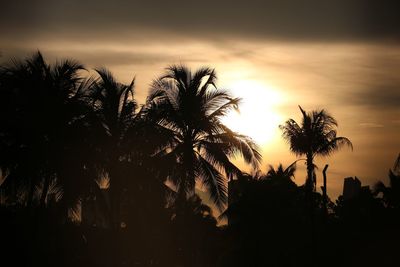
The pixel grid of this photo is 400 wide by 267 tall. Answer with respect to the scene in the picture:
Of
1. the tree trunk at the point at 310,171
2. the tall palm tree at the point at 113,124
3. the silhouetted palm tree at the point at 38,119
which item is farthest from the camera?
the tree trunk at the point at 310,171

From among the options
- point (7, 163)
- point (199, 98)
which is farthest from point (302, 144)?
point (7, 163)

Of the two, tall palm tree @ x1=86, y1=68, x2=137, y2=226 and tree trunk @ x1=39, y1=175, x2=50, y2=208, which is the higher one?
tall palm tree @ x1=86, y1=68, x2=137, y2=226

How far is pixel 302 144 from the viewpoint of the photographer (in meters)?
44.2

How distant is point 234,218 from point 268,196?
99.8 inches

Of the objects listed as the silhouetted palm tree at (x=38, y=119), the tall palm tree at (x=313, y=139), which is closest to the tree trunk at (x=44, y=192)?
the silhouetted palm tree at (x=38, y=119)

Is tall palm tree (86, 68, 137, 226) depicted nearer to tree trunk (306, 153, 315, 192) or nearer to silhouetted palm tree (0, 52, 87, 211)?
silhouetted palm tree (0, 52, 87, 211)

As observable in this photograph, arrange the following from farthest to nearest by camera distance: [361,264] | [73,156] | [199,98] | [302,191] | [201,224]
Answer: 1. [302,191]
2. [201,224]
3. [361,264]
4. [199,98]
5. [73,156]

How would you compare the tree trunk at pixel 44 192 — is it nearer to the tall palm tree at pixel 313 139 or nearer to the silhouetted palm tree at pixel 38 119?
the silhouetted palm tree at pixel 38 119

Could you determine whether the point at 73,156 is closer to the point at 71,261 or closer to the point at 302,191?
the point at 71,261

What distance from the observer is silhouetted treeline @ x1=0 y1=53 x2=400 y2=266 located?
2297cm

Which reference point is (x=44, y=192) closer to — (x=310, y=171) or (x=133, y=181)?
(x=133, y=181)

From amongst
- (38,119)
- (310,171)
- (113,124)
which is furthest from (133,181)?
(310,171)

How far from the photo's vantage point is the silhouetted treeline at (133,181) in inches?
904

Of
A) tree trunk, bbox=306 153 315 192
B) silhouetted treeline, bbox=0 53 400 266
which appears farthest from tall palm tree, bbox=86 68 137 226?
tree trunk, bbox=306 153 315 192
